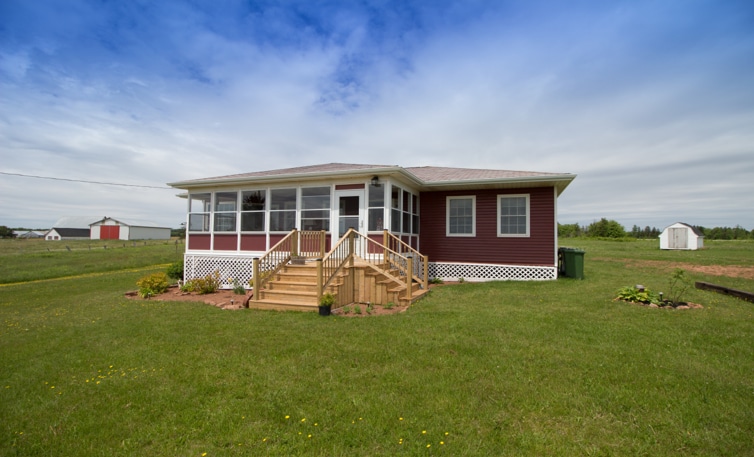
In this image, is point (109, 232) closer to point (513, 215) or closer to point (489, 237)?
point (489, 237)

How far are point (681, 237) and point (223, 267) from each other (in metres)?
37.5

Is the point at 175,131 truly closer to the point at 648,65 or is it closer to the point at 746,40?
the point at 648,65

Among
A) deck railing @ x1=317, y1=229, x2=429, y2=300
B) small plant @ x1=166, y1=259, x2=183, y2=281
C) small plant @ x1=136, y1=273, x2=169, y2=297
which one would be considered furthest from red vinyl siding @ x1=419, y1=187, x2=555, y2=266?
small plant @ x1=166, y1=259, x2=183, y2=281

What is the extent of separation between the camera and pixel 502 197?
11.6 meters

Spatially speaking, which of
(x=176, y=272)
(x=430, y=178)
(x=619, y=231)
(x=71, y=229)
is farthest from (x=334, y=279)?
(x=71, y=229)

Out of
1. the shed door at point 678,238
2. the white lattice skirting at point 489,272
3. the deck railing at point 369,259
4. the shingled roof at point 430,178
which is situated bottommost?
the white lattice skirting at point 489,272

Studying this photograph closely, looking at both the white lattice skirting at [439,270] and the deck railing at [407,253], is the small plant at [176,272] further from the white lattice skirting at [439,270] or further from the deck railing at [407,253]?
the deck railing at [407,253]

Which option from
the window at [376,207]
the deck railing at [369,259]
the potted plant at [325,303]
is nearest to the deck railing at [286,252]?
the deck railing at [369,259]

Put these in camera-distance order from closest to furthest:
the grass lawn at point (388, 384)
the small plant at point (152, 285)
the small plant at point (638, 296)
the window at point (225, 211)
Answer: the grass lawn at point (388, 384) < the small plant at point (638, 296) < the small plant at point (152, 285) < the window at point (225, 211)

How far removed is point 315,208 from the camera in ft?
35.2

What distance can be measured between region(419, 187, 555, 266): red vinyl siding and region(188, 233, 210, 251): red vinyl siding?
302 inches

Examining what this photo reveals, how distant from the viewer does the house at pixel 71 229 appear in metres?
61.7

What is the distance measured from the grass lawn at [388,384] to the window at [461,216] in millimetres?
5382

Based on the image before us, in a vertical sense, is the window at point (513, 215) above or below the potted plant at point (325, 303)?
above
